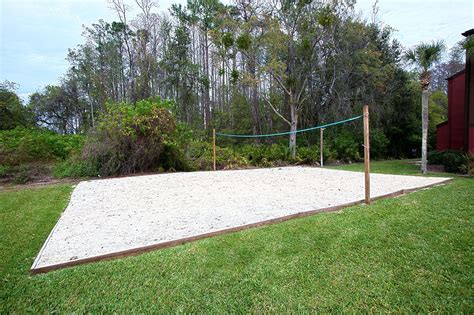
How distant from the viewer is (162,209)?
3.63m

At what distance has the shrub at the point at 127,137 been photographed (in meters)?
6.85

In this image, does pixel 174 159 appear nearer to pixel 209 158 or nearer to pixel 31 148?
pixel 209 158

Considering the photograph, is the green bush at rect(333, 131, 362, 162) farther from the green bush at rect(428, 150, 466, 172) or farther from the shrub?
the shrub

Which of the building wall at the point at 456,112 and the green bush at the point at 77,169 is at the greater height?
the building wall at the point at 456,112

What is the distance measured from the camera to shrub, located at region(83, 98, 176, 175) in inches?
270

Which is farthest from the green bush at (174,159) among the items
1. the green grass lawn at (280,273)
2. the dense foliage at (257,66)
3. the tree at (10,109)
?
the tree at (10,109)

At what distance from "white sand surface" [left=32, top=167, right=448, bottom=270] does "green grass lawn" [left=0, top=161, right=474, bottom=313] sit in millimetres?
262

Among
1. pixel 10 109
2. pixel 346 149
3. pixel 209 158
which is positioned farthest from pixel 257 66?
pixel 10 109

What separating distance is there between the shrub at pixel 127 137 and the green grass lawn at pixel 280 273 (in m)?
4.44

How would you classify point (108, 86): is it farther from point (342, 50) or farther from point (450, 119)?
point (450, 119)

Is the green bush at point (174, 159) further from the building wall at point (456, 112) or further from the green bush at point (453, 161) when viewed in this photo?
the building wall at point (456, 112)

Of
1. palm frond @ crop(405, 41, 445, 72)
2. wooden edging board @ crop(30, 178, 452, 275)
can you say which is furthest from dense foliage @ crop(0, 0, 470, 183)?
wooden edging board @ crop(30, 178, 452, 275)

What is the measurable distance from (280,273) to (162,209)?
2326mm

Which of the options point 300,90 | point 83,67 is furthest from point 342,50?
point 83,67
